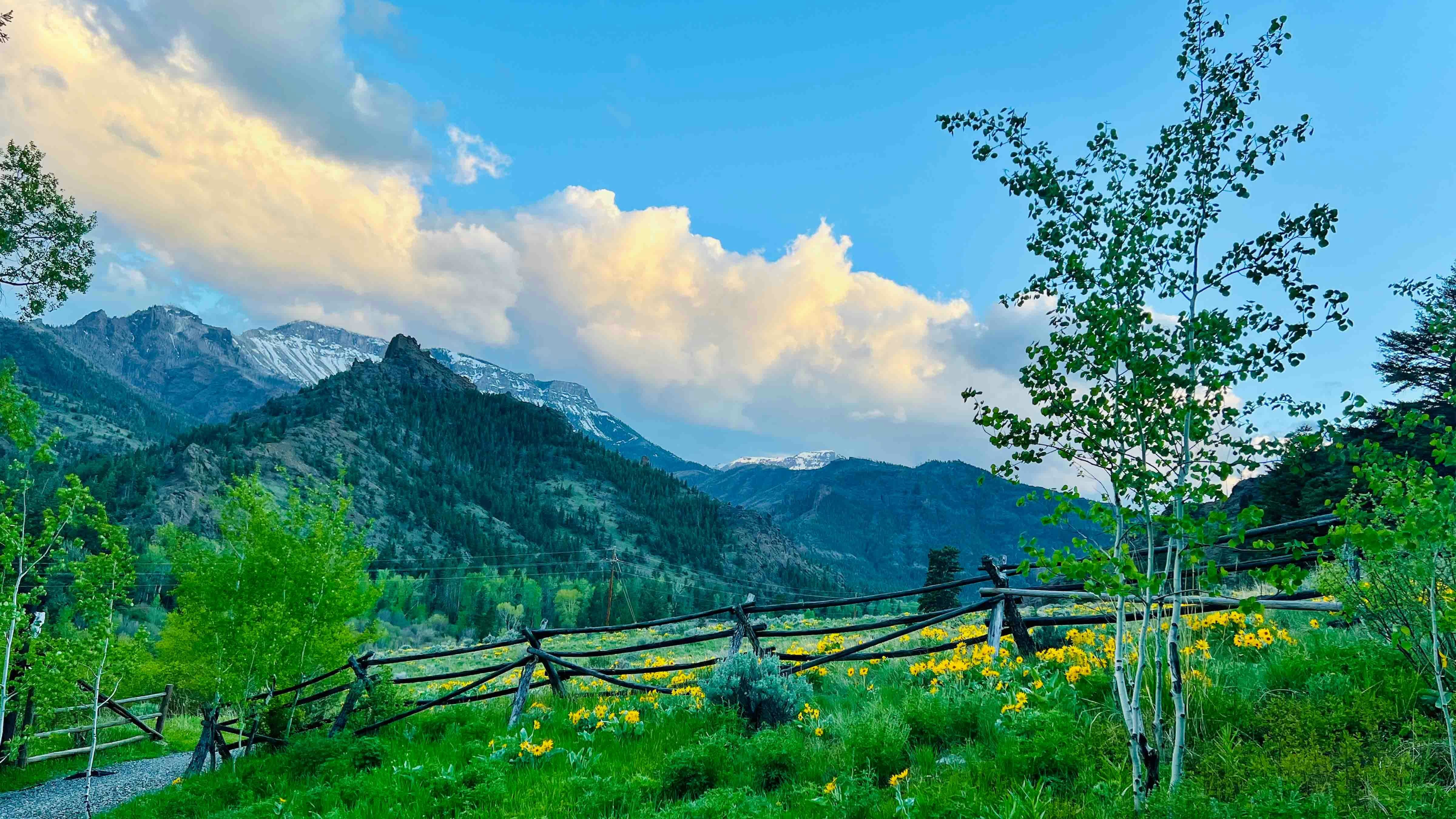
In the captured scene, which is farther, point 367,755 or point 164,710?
point 164,710

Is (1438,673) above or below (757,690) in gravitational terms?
above

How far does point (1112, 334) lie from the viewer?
4449 mm

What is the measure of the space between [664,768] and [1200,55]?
7279 mm

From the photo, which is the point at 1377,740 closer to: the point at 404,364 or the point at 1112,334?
the point at 1112,334

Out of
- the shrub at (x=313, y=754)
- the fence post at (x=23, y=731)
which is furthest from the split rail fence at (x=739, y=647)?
the fence post at (x=23, y=731)

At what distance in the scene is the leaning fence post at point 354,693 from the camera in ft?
34.1

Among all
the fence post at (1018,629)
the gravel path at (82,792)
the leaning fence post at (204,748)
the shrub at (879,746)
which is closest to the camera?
the shrub at (879,746)

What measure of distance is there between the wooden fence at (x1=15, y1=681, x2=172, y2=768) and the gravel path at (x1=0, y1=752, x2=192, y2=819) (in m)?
0.66

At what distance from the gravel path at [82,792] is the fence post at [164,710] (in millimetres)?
3515

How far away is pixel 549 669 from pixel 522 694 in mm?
1084

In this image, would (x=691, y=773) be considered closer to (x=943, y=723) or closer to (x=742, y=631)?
(x=943, y=723)

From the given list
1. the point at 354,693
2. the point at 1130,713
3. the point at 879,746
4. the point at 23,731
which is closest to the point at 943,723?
the point at 879,746

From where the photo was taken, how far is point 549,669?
34.9 ft

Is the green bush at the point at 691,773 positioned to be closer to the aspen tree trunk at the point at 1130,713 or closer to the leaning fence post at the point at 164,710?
the aspen tree trunk at the point at 1130,713
